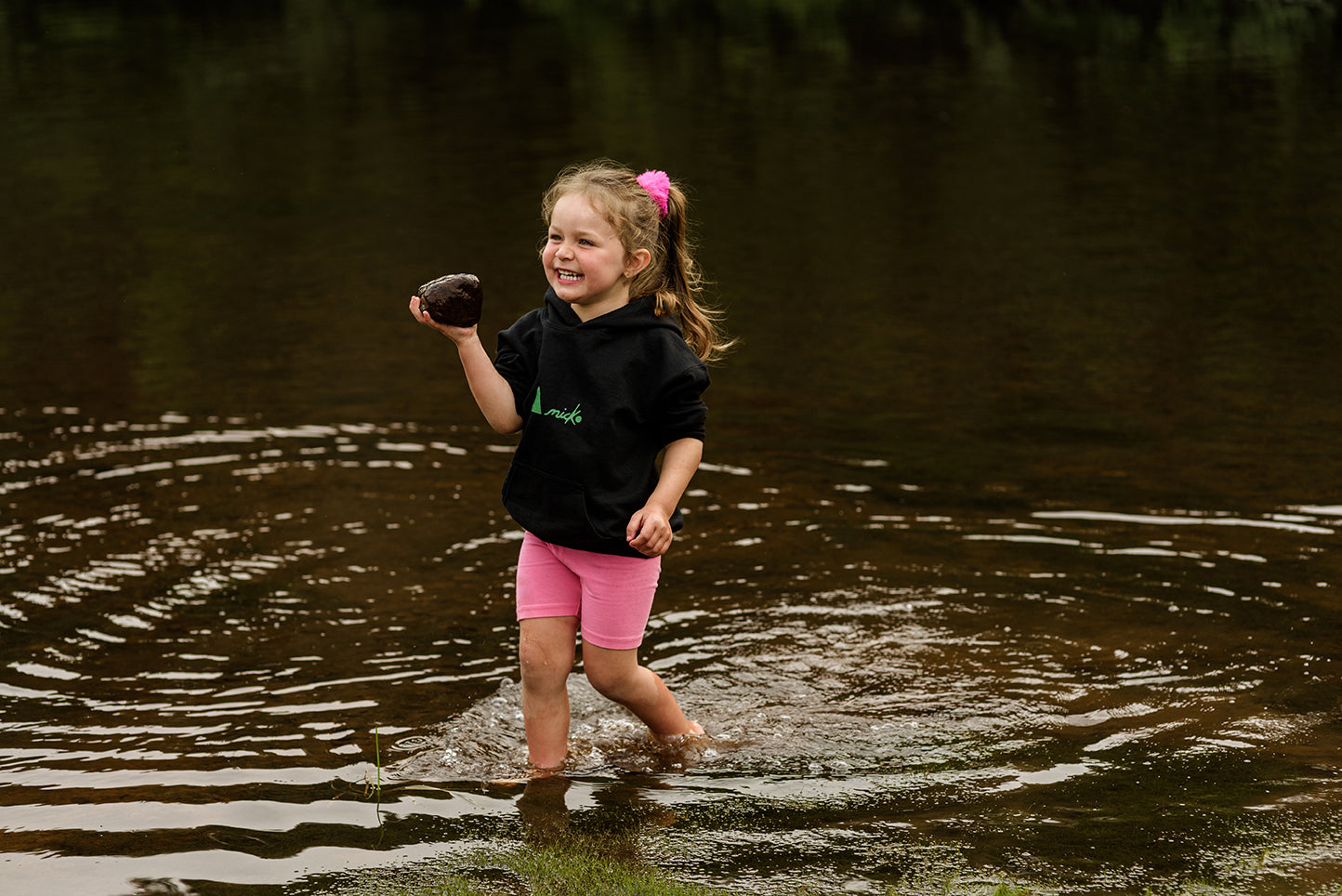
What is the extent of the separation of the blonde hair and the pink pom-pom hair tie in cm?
1

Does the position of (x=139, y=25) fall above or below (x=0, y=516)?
above

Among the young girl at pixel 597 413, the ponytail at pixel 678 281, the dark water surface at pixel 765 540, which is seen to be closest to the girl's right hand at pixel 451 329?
the young girl at pixel 597 413

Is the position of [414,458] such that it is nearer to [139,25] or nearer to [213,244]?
[213,244]

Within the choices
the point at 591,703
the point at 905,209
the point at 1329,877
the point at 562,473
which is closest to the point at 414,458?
the point at 591,703

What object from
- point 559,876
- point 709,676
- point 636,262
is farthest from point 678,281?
point 559,876

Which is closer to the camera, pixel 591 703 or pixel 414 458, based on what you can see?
pixel 591 703

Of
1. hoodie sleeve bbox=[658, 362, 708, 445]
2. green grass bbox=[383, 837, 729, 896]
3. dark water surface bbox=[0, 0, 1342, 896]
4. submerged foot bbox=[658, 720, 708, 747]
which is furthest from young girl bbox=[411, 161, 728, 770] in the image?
green grass bbox=[383, 837, 729, 896]

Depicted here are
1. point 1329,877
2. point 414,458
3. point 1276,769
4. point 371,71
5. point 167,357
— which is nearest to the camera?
point 1329,877

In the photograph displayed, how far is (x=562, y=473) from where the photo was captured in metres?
3.81

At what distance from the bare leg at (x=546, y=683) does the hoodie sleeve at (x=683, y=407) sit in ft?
1.91

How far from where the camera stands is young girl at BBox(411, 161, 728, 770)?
12.4 ft

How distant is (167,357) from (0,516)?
2.98 metres

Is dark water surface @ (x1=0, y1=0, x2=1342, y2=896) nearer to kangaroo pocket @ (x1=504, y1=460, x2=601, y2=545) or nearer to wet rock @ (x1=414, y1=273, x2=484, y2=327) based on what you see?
kangaroo pocket @ (x1=504, y1=460, x2=601, y2=545)

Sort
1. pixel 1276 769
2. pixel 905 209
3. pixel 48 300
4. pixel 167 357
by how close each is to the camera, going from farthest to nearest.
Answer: pixel 905 209 → pixel 48 300 → pixel 167 357 → pixel 1276 769
